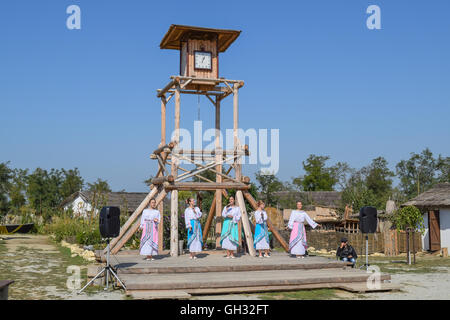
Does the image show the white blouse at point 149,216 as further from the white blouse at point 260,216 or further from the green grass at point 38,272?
the white blouse at point 260,216

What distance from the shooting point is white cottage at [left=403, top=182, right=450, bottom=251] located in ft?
75.9

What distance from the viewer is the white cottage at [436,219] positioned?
23.1m

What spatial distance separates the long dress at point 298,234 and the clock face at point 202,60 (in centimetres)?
510

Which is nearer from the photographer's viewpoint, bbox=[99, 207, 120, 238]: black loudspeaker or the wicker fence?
bbox=[99, 207, 120, 238]: black loudspeaker

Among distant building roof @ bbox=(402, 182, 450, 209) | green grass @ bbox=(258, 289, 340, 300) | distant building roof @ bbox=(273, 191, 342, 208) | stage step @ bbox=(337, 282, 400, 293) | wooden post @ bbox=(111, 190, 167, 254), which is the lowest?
green grass @ bbox=(258, 289, 340, 300)

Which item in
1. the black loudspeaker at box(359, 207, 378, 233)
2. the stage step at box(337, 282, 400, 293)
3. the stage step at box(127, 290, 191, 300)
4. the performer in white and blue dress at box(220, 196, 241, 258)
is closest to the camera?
the stage step at box(127, 290, 191, 300)

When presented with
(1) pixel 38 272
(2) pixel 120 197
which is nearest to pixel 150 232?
(1) pixel 38 272

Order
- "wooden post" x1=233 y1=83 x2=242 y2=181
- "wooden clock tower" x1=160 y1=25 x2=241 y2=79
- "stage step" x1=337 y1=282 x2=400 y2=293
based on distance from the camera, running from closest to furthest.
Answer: "stage step" x1=337 y1=282 x2=400 y2=293 → "wooden clock tower" x1=160 y1=25 x2=241 y2=79 → "wooden post" x1=233 y1=83 x2=242 y2=181

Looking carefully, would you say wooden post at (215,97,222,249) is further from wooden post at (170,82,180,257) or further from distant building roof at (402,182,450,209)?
distant building roof at (402,182,450,209)

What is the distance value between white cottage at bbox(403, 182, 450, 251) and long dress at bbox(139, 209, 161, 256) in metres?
14.1

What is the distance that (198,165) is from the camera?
15.6m

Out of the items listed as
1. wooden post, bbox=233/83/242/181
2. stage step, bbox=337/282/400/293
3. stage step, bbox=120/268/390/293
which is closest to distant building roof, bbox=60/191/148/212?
wooden post, bbox=233/83/242/181

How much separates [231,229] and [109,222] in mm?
4508

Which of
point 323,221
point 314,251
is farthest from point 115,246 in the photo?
point 323,221
